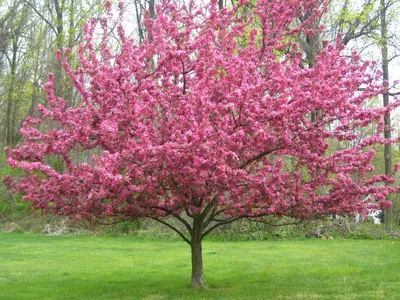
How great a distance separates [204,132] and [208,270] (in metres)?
5.78

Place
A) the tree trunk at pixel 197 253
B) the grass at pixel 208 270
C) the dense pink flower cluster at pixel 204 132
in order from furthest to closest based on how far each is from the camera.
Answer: the tree trunk at pixel 197 253
the grass at pixel 208 270
the dense pink flower cluster at pixel 204 132

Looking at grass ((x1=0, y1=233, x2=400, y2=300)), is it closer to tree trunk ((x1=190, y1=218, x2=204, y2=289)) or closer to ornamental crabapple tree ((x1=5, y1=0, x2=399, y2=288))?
tree trunk ((x1=190, y1=218, x2=204, y2=289))

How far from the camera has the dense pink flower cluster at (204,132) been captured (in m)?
6.64

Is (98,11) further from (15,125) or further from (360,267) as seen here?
(360,267)

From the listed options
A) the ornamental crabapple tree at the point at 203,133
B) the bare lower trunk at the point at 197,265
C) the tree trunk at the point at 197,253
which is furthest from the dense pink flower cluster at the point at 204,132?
the bare lower trunk at the point at 197,265

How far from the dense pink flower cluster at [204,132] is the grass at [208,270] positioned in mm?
1521

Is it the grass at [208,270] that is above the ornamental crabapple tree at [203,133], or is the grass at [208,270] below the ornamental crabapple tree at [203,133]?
below

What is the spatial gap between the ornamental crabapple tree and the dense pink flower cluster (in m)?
0.02

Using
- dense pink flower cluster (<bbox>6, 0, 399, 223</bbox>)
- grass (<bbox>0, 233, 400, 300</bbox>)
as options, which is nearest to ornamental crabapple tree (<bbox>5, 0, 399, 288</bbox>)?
dense pink flower cluster (<bbox>6, 0, 399, 223</bbox>)

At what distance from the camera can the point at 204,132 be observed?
631cm

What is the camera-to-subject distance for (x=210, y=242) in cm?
1808

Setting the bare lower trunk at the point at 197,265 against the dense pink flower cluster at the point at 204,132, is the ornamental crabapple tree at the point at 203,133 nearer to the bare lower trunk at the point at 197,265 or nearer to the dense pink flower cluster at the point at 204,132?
the dense pink flower cluster at the point at 204,132

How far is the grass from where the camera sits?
854cm

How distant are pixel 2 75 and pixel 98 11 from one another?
29.1ft
